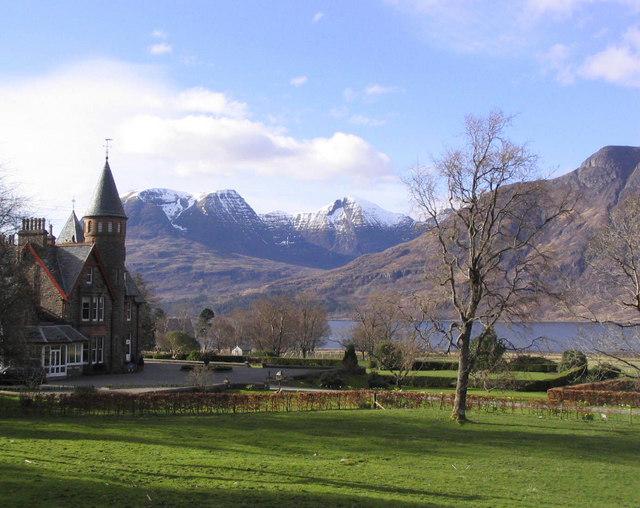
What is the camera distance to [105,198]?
5525 centimetres

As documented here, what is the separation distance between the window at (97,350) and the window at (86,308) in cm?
166

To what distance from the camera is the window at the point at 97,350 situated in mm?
54219

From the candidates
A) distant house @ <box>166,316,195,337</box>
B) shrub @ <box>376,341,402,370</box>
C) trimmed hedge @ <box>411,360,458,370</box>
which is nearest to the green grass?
shrub @ <box>376,341,402,370</box>

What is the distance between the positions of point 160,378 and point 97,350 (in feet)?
18.6

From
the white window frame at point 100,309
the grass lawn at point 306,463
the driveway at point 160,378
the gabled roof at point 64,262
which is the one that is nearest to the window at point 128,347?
the driveway at point 160,378

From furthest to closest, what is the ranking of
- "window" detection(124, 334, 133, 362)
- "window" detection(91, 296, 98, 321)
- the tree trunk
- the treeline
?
1. the treeline
2. "window" detection(124, 334, 133, 362)
3. "window" detection(91, 296, 98, 321)
4. the tree trunk

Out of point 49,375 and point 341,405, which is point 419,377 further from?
point 49,375

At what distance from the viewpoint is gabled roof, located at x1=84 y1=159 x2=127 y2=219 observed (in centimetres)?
5481

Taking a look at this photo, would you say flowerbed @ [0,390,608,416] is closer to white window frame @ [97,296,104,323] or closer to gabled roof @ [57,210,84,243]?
white window frame @ [97,296,104,323]

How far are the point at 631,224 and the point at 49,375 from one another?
1527 inches

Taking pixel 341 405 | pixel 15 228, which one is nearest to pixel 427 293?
pixel 341 405

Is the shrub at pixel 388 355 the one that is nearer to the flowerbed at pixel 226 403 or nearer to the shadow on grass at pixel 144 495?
the flowerbed at pixel 226 403

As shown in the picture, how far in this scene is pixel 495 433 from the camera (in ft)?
92.1

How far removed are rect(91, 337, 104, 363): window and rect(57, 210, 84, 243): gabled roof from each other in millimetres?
14480
